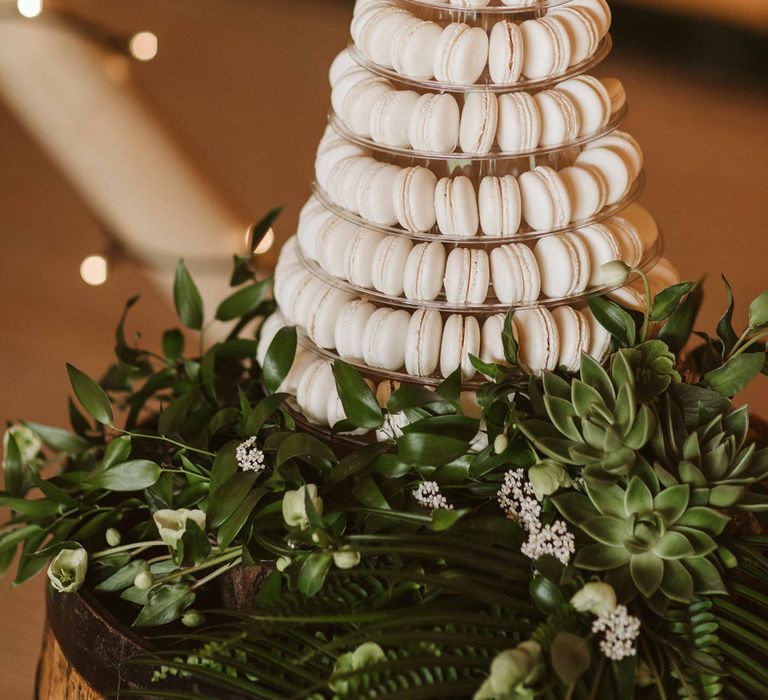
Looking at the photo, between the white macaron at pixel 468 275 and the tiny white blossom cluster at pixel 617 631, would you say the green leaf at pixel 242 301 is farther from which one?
the tiny white blossom cluster at pixel 617 631

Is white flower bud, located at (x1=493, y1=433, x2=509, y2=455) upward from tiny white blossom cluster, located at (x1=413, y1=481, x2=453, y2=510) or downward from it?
upward

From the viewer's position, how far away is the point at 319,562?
2.37 feet

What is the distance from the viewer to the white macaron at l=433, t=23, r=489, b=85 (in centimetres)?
80

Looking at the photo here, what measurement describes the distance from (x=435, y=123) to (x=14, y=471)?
581 mm

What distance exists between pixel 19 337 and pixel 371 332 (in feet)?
5.02

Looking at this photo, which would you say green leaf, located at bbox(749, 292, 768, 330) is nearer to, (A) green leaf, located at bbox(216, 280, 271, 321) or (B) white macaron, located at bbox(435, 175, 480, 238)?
(B) white macaron, located at bbox(435, 175, 480, 238)

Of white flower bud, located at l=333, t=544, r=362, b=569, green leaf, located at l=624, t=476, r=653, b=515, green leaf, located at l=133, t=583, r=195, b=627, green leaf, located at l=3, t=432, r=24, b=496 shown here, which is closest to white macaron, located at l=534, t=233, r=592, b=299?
green leaf, located at l=624, t=476, r=653, b=515

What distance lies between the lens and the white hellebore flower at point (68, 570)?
813 mm

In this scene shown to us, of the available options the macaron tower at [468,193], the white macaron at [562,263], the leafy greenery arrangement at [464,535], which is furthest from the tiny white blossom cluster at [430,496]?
the white macaron at [562,263]

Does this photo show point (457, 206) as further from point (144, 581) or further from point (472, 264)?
point (144, 581)

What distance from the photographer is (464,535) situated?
2.49ft

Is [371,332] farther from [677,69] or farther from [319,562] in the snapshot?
[677,69]

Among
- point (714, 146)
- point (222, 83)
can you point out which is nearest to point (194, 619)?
point (714, 146)

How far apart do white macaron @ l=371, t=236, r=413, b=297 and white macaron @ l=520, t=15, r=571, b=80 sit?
7.5 inches
